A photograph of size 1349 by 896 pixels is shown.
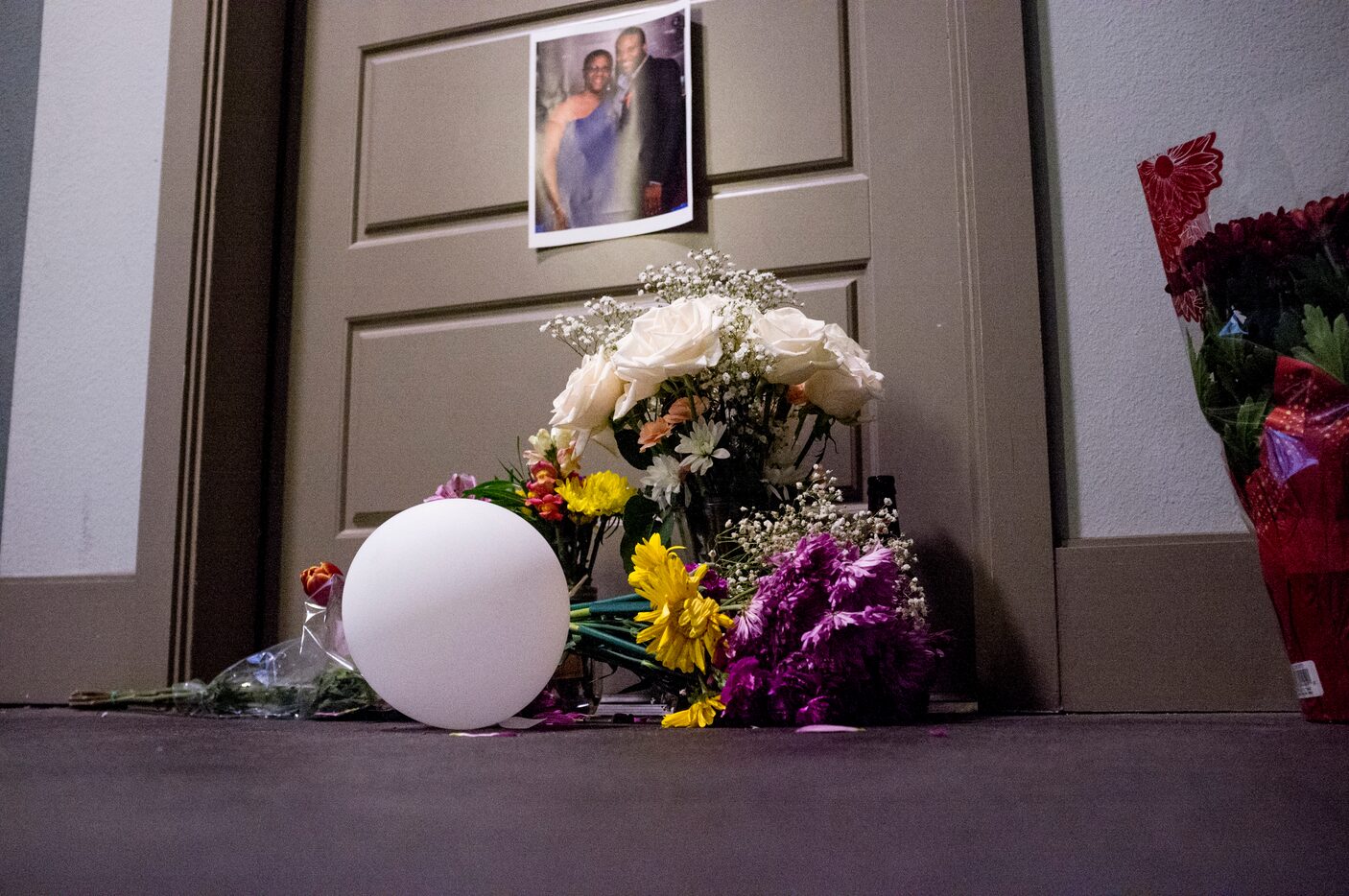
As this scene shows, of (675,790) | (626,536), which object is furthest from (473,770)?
(626,536)

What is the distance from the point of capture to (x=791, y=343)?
45.8 inches

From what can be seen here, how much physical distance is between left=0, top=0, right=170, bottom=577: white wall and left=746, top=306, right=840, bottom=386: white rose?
1116 millimetres

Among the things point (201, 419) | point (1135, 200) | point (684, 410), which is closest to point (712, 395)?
point (684, 410)

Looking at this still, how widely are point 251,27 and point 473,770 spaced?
1.52 metres

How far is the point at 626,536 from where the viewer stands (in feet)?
→ 4.23

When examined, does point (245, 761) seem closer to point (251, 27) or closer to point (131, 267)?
point (131, 267)

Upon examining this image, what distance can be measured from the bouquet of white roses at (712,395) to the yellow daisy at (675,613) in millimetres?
150

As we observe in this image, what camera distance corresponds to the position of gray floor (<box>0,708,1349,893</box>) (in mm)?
442

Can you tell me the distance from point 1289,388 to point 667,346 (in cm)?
60

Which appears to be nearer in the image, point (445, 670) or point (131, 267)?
point (445, 670)

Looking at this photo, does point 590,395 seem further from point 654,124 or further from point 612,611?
point 654,124

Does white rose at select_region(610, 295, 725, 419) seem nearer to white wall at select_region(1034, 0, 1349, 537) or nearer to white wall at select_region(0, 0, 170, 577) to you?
white wall at select_region(1034, 0, 1349, 537)

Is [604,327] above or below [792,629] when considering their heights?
above

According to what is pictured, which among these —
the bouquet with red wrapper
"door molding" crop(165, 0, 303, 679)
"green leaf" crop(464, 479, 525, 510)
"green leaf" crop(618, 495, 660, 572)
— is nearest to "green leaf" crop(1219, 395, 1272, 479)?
the bouquet with red wrapper
